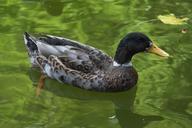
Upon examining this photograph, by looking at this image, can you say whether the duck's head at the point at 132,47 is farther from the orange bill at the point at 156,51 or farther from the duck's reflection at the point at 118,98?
the duck's reflection at the point at 118,98

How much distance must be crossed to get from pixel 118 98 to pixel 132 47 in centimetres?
69

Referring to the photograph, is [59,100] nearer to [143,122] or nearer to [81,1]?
[143,122]

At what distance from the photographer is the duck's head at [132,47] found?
27.1 ft

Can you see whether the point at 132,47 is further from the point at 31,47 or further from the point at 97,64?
the point at 31,47

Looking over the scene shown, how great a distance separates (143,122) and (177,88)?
0.95m

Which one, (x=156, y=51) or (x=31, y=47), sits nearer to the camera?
(x=156, y=51)

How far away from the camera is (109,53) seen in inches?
361

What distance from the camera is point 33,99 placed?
26.1 feet

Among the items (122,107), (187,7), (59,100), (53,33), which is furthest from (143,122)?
(187,7)

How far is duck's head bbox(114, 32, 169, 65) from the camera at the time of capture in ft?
27.1

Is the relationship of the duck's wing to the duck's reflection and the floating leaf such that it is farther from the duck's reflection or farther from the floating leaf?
the floating leaf

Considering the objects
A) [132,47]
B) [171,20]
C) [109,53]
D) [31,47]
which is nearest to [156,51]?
[132,47]

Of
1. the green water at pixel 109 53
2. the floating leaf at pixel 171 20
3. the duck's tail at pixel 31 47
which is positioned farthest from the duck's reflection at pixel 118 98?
the floating leaf at pixel 171 20

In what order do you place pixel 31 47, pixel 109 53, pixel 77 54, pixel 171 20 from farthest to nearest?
pixel 171 20
pixel 109 53
pixel 31 47
pixel 77 54
